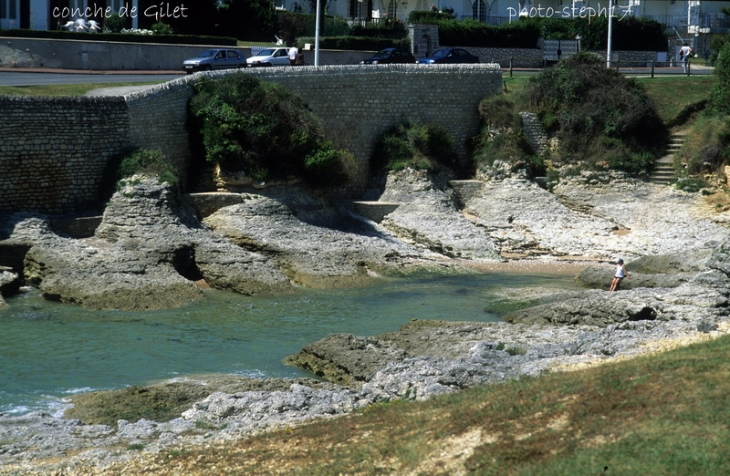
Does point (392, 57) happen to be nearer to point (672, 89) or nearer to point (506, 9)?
point (672, 89)

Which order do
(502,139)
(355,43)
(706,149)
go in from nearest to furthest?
1. (706,149)
2. (502,139)
3. (355,43)

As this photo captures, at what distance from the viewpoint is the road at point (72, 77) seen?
36.5 metres

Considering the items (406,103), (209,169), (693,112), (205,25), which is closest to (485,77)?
(406,103)

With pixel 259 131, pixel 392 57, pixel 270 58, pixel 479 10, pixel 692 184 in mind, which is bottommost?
pixel 692 184

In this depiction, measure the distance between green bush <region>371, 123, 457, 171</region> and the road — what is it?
788 centimetres

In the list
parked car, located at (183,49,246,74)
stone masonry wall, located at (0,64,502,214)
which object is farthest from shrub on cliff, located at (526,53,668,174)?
parked car, located at (183,49,246,74)

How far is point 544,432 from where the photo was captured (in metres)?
13.3

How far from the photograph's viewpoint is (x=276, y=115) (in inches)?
1345

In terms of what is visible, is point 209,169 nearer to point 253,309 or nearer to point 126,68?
point 253,309

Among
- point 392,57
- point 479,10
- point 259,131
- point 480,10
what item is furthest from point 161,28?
point 259,131

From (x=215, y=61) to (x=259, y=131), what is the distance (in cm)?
912

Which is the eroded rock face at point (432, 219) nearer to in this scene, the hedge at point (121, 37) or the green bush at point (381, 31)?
the hedge at point (121, 37)

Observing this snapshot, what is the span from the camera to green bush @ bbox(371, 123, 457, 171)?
124 feet

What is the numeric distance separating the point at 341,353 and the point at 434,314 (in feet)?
19.4
